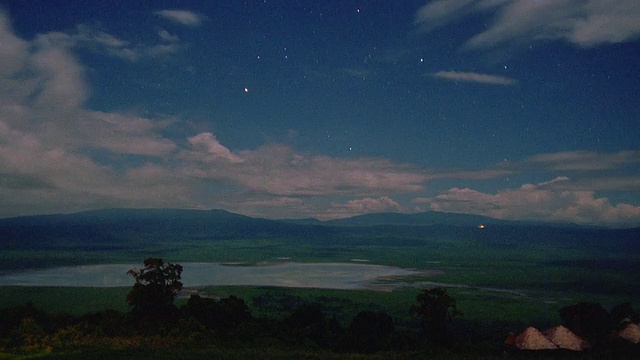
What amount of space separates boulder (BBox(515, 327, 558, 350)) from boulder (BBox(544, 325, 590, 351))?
1.76ft

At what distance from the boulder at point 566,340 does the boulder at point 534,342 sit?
54 centimetres

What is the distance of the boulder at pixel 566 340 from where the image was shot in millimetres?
29906

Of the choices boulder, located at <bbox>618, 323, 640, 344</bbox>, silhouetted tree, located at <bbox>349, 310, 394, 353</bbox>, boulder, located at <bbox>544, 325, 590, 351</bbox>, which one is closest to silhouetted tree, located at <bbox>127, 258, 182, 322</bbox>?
silhouetted tree, located at <bbox>349, 310, 394, 353</bbox>

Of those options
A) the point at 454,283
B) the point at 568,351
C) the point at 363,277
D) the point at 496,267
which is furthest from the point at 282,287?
the point at 496,267

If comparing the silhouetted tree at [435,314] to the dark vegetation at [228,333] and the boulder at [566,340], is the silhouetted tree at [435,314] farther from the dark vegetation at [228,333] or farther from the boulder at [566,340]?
the boulder at [566,340]

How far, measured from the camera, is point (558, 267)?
148125 millimetres

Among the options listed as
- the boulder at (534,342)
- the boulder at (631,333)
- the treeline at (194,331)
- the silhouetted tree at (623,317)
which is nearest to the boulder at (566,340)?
the boulder at (534,342)

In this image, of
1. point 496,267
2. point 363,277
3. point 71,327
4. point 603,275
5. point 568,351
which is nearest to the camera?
point 568,351

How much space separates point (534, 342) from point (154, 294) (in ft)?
90.0

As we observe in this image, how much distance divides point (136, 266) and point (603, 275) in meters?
123

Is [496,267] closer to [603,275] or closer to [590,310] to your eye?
[603,275]

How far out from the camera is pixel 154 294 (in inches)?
1508

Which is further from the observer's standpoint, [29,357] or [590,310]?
[590,310]

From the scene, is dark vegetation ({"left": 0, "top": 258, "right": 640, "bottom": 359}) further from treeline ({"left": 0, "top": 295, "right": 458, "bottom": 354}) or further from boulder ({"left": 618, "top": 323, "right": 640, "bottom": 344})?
boulder ({"left": 618, "top": 323, "right": 640, "bottom": 344})
